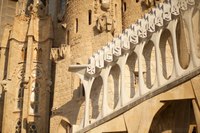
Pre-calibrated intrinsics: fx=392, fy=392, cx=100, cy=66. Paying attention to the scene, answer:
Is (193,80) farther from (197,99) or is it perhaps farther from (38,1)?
(38,1)

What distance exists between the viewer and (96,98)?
17.8 meters

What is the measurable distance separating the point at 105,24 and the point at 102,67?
340 cm

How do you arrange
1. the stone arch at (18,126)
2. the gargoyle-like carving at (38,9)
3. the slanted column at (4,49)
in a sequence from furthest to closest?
the slanted column at (4,49), the gargoyle-like carving at (38,9), the stone arch at (18,126)

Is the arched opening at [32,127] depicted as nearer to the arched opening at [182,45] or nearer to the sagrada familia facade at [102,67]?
the sagrada familia facade at [102,67]

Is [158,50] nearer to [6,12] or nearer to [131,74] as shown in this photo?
[131,74]

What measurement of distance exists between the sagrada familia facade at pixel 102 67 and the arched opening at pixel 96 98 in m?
0.05

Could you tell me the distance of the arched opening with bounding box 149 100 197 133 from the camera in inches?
545

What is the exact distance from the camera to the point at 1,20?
96.2 ft

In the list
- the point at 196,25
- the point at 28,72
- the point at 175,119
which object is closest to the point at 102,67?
the point at 175,119

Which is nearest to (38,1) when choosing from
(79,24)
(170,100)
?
(79,24)

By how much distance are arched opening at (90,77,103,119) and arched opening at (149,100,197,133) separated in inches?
137

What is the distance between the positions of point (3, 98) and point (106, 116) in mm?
11005

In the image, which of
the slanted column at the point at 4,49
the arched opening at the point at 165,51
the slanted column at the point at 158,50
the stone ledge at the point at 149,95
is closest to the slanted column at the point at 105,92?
the stone ledge at the point at 149,95

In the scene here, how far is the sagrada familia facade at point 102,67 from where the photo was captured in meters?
13.6
